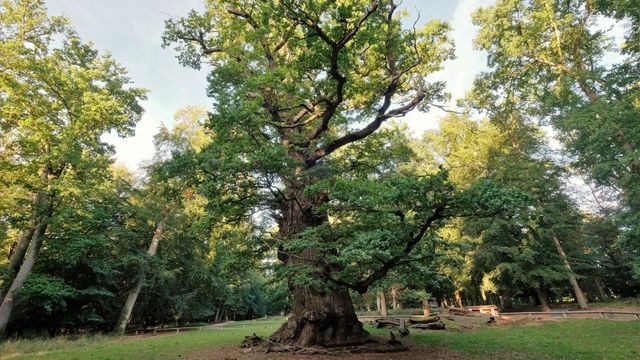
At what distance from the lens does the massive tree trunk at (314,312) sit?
977 cm

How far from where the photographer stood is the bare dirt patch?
29.4 ft

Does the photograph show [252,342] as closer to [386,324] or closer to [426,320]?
[386,324]

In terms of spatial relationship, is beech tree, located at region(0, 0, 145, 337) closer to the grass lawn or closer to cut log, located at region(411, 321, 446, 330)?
the grass lawn

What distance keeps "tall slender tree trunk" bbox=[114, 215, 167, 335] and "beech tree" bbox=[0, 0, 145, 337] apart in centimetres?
633

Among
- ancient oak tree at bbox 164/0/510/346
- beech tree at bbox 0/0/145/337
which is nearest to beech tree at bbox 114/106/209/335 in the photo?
beech tree at bbox 0/0/145/337

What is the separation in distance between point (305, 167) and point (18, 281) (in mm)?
13900

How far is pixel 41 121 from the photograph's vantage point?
47.9 ft

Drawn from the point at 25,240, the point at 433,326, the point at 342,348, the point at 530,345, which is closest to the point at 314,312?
the point at 342,348

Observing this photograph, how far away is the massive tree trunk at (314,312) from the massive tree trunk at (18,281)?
1204 centimetres

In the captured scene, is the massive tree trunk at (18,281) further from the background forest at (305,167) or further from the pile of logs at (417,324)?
the pile of logs at (417,324)

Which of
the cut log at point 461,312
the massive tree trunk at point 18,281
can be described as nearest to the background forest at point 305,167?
the massive tree trunk at point 18,281

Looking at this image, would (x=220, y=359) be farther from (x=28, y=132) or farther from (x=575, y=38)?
(x=575, y=38)

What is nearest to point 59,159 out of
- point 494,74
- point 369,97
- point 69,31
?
point 69,31

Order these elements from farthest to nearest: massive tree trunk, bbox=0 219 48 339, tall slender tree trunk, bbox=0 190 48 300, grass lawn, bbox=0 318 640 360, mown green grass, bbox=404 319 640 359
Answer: tall slender tree trunk, bbox=0 190 48 300 → massive tree trunk, bbox=0 219 48 339 → grass lawn, bbox=0 318 640 360 → mown green grass, bbox=404 319 640 359
